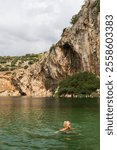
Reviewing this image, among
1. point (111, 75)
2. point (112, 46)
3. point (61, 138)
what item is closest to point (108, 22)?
point (112, 46)

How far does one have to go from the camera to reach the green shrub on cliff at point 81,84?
11550 cm

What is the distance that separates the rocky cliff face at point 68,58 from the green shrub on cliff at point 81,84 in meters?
4.68

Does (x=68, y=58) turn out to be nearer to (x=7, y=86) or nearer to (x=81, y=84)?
(x=81, y=84)

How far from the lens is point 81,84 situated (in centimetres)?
11931

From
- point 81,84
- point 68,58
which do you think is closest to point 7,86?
point 68,58

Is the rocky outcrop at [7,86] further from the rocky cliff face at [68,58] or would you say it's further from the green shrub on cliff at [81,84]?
the green shrub on cliff at [81,84]

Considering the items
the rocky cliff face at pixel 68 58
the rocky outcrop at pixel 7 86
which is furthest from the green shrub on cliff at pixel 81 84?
the rocky outcrop at pixel 7 86

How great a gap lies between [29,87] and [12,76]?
44.7 ft

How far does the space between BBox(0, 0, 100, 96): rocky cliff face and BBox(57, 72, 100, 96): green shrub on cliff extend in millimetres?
4683

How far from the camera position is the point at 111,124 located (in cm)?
579

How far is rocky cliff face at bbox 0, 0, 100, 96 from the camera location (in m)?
116

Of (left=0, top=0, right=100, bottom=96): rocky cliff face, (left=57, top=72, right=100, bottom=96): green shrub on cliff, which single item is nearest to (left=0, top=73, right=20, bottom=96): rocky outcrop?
(left=0, top=0, right=100, bottom=96): rocky cliff face

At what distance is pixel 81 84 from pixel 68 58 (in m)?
20.3

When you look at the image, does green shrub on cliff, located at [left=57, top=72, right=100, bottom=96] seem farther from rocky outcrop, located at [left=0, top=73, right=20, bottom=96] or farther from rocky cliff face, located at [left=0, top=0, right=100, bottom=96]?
rocky outcrop, located at [left=0, top=73, right=20, bottom=96]
